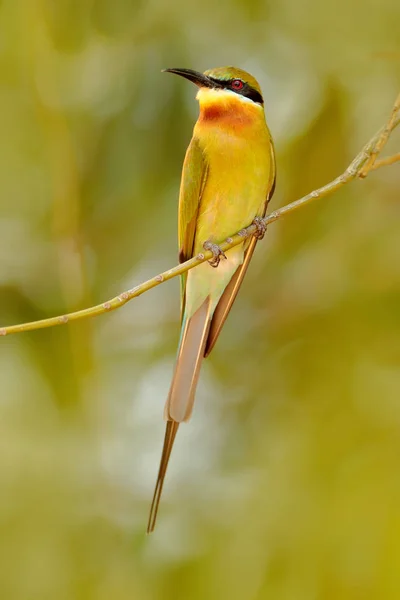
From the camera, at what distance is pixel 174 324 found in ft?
6.56

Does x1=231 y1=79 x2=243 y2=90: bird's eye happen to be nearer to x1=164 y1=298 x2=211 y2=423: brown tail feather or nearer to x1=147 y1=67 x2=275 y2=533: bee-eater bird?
x1=147 y1=67 x2=275 y2=533: bee-eater bird

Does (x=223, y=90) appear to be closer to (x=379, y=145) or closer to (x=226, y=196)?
(x=226, y=196)

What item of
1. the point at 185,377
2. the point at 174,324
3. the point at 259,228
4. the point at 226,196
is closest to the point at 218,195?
the point at 226,196

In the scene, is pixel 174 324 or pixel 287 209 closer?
pixel 287 209

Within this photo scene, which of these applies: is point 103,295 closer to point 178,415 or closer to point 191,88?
point 191,88

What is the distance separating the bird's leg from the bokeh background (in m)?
0.34

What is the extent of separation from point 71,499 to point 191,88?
1031 mm

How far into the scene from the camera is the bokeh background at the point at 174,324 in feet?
5.79

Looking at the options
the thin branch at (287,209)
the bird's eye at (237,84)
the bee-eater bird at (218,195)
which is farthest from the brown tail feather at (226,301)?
the bird's eye at (237,84)

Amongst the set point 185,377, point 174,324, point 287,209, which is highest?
point 287,209

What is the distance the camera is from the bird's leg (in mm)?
1356

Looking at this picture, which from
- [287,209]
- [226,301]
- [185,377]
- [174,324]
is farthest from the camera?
[174,324]

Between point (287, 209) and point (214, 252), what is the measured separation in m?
0.29

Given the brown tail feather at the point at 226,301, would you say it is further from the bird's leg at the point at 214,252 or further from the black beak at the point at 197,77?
the black beak at the point at 197,77
